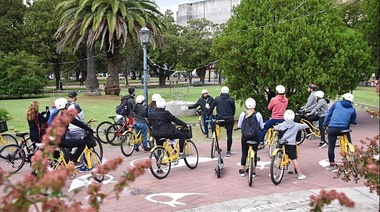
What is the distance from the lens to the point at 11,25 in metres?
45.3

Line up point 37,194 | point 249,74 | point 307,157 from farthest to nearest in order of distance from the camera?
point 249,74 → point 307,157 → point 37,194

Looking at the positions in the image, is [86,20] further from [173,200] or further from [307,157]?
[173,200]

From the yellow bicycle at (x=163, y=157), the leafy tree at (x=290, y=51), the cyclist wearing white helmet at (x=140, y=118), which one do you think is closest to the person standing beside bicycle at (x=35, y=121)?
the yellow bicycle at (x=163, y=157)

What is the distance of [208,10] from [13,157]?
8398 cm

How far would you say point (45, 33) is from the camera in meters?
44.4

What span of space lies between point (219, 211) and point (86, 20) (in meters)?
24.6

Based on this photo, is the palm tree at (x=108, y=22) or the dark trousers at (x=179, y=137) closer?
the dark trousers at (x=179, y=137)

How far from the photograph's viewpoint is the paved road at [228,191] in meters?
7.10

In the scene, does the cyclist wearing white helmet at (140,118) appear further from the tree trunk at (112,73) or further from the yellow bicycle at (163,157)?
the tree trunk at (112,73)

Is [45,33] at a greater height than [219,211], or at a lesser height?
greater

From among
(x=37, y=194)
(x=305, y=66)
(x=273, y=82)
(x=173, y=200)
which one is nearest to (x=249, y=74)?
(x=273, y=82)

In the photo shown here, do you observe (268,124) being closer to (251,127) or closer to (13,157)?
(251,127)

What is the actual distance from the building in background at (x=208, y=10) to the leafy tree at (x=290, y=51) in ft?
227

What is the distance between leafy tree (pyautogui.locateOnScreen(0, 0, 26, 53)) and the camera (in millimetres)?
43703
